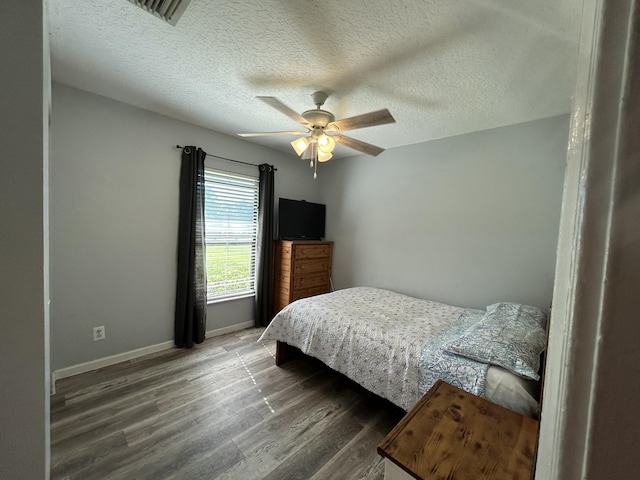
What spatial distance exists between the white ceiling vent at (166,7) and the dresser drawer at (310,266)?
2565 millimetres

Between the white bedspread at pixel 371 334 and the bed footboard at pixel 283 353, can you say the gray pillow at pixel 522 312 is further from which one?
the bed footboard at pixel 283 353

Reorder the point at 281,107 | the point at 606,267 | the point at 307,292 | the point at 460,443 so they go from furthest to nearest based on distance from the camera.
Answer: the point at 307,292
the point at 281,107
the point at 460,443
the point at 606,267

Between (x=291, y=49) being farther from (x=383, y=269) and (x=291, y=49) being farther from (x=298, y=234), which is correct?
(x=383, y=269)

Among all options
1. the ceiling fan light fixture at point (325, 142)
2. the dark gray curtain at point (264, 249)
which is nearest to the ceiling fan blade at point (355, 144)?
the ceiling fan light fixture at point (325, 142)

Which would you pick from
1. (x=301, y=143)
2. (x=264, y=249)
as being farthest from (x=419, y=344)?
(x=264, y=249)

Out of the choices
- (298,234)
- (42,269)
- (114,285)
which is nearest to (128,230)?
(114,285)

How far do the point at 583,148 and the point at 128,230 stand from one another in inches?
118

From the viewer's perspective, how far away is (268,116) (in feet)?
7.98

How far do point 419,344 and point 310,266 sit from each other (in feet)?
6.60

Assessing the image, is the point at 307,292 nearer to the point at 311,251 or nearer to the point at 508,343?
the point at 311,251

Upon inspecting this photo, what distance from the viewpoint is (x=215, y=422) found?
Answer: 1.74m

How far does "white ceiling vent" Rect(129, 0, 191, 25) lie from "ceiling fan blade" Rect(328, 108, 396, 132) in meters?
1.05

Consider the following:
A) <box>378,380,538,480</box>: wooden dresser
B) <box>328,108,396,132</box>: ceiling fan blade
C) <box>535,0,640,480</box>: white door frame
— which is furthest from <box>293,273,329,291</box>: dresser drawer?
<box>535,0,640,480</box>: white door frame

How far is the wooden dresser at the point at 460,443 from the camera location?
2.87ft
